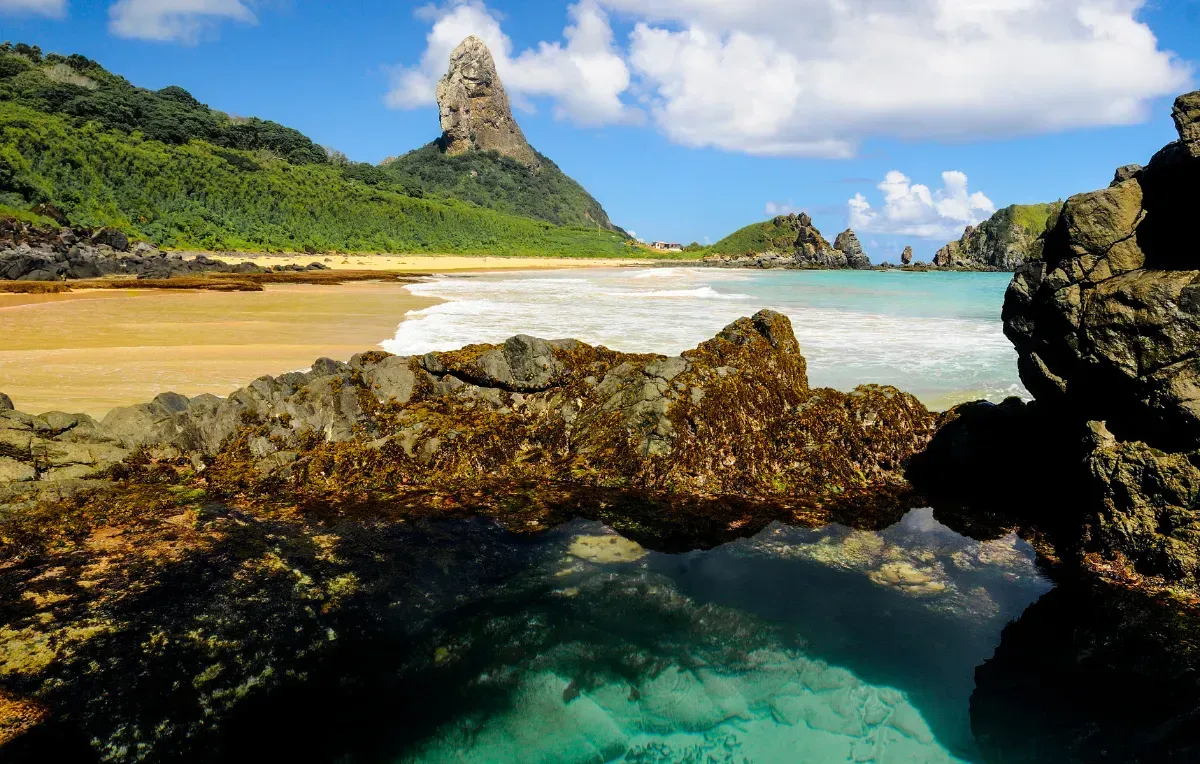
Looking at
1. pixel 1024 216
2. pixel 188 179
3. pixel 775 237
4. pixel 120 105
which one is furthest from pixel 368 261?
pixel 1024 216

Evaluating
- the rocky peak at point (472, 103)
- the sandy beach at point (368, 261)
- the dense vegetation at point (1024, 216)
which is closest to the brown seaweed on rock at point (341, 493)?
the sandy beach at point (368, 261)

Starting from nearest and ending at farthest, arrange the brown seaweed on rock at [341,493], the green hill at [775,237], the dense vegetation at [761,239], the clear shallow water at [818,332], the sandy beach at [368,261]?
the brown seaweed on rock at [341,493], the clear shallow water at [818,332], the sandy beach at [368,261], the green hill at [775,237], the dense vegetation at [761,239]

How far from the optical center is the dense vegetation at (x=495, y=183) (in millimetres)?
141625

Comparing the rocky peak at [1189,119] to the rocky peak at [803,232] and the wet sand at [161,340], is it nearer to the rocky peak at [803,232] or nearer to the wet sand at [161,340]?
the wet sand at [161,340]

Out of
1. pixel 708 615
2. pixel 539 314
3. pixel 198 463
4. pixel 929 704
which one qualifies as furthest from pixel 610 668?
pixel 539 314

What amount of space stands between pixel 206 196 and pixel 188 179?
2179mm

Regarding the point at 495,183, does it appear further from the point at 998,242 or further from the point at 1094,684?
the point at 1094,684

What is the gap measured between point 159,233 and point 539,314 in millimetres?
43083

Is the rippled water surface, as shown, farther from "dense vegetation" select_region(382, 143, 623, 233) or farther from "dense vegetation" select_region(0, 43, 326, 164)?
"dense vegetation" select_region(382, 143, 623, 233)

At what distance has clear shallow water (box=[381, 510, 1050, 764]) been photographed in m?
3.57

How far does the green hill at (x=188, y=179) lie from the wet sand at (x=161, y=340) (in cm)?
3000

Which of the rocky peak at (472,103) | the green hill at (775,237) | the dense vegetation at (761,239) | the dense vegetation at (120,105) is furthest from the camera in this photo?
the rocky peak at (472,103)

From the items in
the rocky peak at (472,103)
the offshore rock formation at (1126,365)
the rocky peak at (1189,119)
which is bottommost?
the offshore rock formation at (1126,365)

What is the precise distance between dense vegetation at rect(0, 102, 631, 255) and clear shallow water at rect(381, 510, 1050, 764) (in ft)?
178
